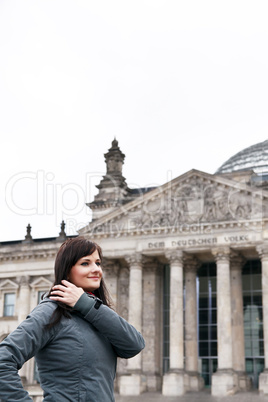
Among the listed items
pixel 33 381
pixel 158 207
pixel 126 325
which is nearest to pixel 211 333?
pixel 158 207

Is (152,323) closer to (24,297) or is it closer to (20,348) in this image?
(24,297)

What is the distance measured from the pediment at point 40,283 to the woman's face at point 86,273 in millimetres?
52174

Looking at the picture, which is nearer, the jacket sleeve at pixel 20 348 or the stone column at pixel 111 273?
the jacket sleeve at pixel 20 348

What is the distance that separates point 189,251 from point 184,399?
438 inches

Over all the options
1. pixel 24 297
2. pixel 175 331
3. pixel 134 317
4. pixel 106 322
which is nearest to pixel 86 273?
pixel 106 322

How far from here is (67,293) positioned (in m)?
4.84

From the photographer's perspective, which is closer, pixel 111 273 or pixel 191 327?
pixel 191 327

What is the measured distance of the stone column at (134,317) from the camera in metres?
47.6

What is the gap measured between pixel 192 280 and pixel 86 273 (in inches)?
1856

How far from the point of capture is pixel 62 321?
4711 mm

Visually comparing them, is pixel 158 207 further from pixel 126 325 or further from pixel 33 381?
pixel 126 325

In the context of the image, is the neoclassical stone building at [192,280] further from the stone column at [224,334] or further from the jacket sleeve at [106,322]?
the jacket sleeve at [106,322]

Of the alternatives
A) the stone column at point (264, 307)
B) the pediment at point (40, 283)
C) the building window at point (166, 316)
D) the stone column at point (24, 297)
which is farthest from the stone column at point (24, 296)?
the stone column at point (264, 307)

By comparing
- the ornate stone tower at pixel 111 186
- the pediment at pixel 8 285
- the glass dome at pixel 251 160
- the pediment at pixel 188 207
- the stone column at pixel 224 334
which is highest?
the glass dome at pixel 251 160
